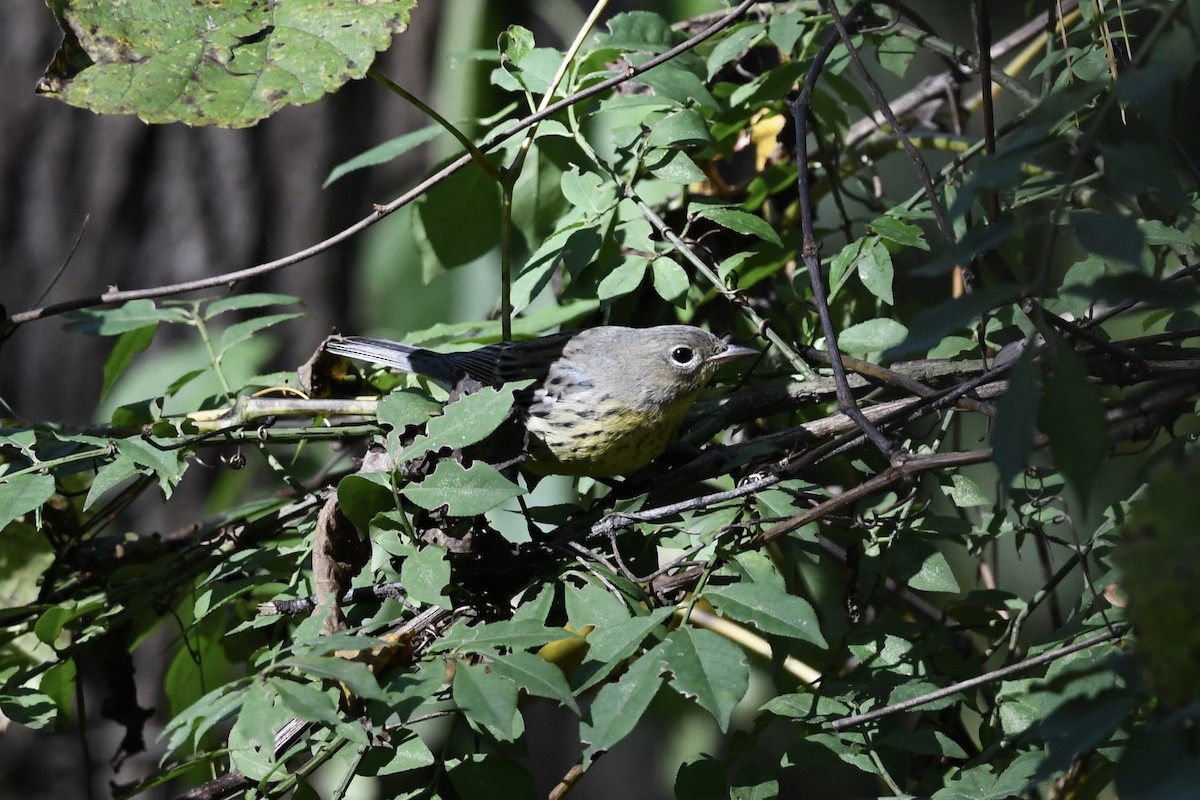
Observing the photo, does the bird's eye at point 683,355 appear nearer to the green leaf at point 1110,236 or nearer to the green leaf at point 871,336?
the green leaf at point 871,336

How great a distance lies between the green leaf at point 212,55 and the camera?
1774mm

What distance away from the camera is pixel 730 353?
2410 mm

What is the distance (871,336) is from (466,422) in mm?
877

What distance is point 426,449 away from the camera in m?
1.41

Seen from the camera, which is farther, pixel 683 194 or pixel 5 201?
pixel 5 201

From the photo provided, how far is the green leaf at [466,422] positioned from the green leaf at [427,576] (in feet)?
0.48

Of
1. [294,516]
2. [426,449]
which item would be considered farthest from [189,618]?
[426,449]

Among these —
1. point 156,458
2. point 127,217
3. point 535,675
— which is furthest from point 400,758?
point 127,217

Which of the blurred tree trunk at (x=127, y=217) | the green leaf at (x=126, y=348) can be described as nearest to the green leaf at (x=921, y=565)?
the green leaf at (x=126, y=348)

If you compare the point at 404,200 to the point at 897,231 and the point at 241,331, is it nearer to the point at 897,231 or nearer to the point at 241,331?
the point at 241,331

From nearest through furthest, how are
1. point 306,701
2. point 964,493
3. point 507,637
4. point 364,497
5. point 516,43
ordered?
point 306,701 → point 507,637 → point 364,497 → point 964,493 → point 516,43

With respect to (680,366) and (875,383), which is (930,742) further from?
(680,366)

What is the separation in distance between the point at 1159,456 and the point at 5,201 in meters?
5.15

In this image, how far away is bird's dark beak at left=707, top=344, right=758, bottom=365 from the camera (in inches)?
93.4
